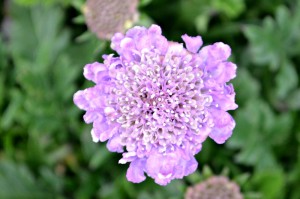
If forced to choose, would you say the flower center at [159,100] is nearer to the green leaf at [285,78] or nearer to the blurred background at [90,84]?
the blurred background at [90,84]

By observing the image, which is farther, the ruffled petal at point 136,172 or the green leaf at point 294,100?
the green leaf at point 294,100

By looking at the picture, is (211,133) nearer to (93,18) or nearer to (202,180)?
(202,180)

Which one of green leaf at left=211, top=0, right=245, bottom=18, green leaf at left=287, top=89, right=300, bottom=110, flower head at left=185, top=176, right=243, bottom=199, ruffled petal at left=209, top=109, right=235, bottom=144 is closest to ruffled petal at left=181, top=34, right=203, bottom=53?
ruffled petal at left=209, top=109, right=235, bottom=144

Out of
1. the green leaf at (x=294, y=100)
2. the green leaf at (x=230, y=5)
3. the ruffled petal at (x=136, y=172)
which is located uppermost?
the green leaf at (x=230, y=5)

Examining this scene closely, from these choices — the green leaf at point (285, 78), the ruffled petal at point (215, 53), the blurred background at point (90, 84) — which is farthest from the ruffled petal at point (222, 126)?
the green leaf at point (285, 78)

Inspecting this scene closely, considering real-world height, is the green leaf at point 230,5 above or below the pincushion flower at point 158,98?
above

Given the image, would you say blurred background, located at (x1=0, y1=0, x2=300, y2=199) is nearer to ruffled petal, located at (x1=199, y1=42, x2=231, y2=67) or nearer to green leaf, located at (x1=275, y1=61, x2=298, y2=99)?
green leaf, located at (x1=275, y1=61, x2=298, y2=99)

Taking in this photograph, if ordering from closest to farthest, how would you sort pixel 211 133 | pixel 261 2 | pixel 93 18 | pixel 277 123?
pixel 211 133
pixel 93 18
pixel 277 123
pixel 261 2

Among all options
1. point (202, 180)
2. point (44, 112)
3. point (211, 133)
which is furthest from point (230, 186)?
point (44, 112)
